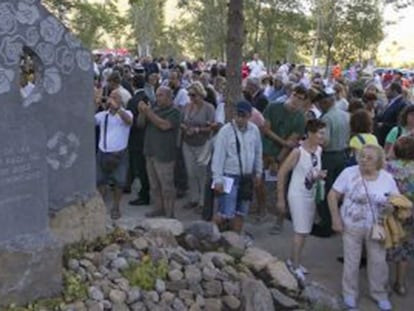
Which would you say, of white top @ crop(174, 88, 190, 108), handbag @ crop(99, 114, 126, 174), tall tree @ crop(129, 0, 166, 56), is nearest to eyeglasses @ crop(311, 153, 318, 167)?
handbag @ crop(99, 114, 126, 174)

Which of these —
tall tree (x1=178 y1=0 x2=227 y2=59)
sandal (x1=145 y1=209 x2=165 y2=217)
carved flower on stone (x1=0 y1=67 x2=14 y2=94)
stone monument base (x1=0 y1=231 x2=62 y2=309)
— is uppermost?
tall tree (x1=178 y1=0 x2=227 y2=59)

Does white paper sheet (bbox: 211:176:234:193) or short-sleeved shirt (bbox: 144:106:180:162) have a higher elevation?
short-sleeved shirt (bbox: 144:106:180:162)

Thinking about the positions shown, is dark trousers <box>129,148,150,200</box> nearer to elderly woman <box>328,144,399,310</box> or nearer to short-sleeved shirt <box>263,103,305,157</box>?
short-sleeved shirt <box>263,103,305,157</box>

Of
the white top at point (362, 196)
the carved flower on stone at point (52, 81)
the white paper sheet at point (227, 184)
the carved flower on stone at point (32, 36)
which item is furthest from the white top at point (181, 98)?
the carved flower on stone at point (32, 36)

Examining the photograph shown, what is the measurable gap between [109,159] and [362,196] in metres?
3.64

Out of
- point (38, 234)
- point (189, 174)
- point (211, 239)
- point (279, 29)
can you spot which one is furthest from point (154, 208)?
point (279, 29)

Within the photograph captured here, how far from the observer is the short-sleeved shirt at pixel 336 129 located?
8.64m

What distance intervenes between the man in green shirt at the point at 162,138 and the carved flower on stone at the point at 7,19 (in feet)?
11.8

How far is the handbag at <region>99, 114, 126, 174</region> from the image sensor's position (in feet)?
29.6

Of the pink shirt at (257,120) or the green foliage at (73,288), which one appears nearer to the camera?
the green foliage at (73,288)

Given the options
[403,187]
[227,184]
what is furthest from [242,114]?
[403,187]

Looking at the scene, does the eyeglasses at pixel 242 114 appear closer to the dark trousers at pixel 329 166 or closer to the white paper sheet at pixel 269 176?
the dark trousers at pixel 329 166

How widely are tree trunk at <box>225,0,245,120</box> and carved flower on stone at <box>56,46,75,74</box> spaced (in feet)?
11.8

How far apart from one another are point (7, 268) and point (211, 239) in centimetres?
240
